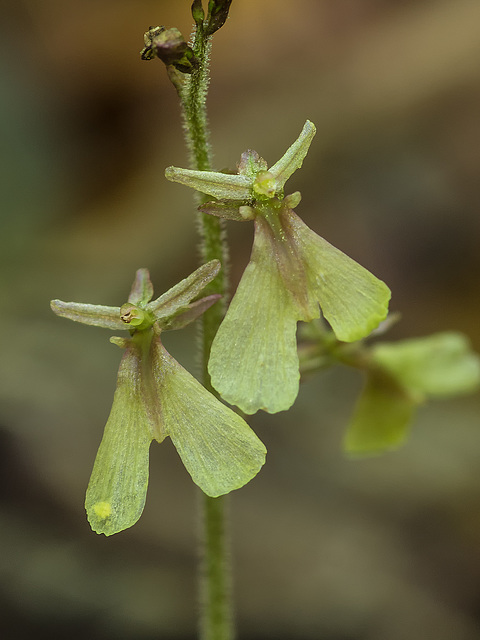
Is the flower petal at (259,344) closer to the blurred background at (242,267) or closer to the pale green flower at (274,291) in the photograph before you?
the pale green flower at (274,291)

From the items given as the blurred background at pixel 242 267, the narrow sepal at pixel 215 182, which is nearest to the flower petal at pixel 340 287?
the narrow sepal at pixel 215 182

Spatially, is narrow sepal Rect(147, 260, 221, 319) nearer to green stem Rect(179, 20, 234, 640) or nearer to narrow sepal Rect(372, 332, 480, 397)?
green stem Rect(179, 20, 234, 640)

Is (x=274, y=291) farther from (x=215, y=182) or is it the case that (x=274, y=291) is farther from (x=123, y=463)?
(x=123, y=463)

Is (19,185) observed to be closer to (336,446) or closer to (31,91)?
(31,91)

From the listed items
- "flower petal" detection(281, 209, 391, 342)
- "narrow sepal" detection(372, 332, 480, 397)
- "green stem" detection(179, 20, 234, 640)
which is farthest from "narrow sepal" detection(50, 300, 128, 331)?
"narrow sepal" detection(372, 332, 480, 397)

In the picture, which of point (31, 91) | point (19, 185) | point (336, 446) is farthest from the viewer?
point (31, 91)

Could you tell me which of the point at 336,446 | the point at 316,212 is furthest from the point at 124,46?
the point at 336,446
